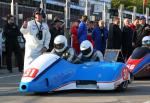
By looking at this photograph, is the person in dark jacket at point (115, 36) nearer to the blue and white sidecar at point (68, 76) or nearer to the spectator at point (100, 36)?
the spectator at point (100, 36)

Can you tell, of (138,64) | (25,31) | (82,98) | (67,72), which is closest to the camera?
(82,98)

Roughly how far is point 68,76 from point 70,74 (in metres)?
0.07

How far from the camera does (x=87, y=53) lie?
12.8 m

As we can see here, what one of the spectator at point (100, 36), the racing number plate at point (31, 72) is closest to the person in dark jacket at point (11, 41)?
the spectator at point (100, 36)

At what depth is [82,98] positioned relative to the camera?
10961mm

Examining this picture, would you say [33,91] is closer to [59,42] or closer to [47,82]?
[47,82]

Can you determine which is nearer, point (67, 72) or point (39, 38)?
point (67, 72)

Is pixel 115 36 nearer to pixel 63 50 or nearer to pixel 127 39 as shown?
pixel 127 39

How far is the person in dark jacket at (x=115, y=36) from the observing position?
59.6 feet

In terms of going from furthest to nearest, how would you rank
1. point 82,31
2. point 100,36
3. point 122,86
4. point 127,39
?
point 127,39, point 100,36, point 82,31, point 122,86

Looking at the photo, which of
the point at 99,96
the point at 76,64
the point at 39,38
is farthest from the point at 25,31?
the point at 99,96

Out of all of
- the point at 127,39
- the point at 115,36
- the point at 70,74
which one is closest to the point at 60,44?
the point at 70,74

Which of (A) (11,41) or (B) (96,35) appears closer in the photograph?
(B) (96,35)

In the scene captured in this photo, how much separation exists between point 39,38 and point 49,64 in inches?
65.7
